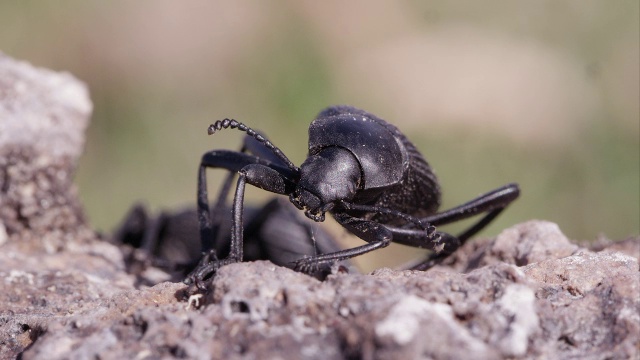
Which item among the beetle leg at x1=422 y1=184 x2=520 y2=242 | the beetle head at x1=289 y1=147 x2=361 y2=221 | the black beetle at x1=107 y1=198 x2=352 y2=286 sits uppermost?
the beetle head at x1=289 y1=147 x2=361 y2=221

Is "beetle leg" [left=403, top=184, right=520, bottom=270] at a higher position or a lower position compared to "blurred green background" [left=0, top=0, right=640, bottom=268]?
lower

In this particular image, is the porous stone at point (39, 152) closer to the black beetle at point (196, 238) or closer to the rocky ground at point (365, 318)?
the black beetle at point (196, 238)

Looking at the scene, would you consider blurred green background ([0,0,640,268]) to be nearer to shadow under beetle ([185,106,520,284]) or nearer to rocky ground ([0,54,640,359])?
shadow under beetle ([185,106,520,284])

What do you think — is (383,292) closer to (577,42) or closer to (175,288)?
(175,288)

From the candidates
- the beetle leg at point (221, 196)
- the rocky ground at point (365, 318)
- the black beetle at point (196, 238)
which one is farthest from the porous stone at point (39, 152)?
the rocky ground at point (365, 318)

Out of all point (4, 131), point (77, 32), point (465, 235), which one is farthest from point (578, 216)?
point (77, 32)

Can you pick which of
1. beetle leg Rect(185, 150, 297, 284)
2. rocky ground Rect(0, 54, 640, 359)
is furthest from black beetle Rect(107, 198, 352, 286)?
rocky ground Rect(0, 54, 640, 359)

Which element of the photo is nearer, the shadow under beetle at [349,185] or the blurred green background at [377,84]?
the shadow under beetle at [349,185]
